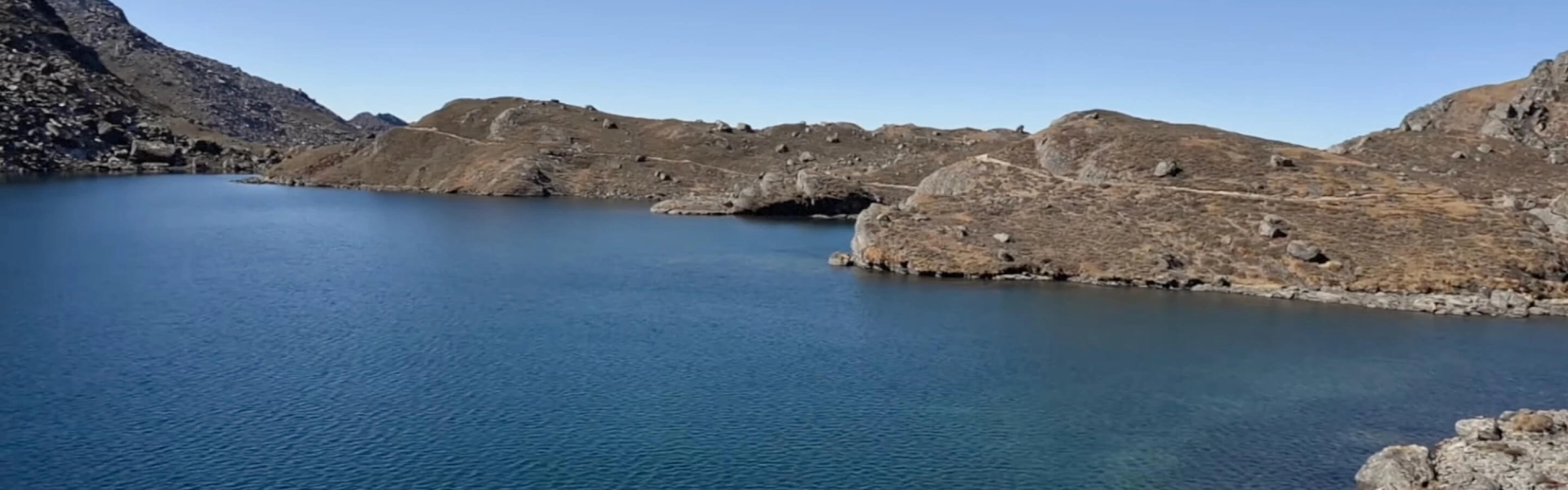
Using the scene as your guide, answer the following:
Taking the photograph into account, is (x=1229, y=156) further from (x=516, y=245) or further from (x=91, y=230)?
(x=91, y=230)

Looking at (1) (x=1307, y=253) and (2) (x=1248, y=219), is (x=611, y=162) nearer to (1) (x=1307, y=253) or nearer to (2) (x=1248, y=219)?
(2) (x=1248, y=219)

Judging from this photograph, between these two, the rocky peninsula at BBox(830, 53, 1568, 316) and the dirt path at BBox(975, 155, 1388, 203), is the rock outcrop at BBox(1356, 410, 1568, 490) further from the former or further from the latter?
the dirt path at BBox(975, 155, 1388, 203)

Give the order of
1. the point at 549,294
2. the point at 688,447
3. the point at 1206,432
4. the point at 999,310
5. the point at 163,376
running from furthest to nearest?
the point at 549,294, the point at 999,310, the point at 163,376, the point at 1206,432, the point at 688,447

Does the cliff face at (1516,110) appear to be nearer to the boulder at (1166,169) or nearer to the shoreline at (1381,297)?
the boulder at (1166,169)

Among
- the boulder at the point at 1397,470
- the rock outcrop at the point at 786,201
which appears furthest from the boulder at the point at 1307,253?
the rock outcrop at the point at 786,201

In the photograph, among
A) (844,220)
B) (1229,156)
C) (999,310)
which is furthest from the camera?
(844,220)

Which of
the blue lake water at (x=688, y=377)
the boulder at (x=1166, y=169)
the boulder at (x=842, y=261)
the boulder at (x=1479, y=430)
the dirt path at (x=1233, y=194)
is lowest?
the blue lake water at (x=688, y=377)

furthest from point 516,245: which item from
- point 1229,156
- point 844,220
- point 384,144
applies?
point 384,144

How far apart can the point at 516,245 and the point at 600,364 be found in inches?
2150

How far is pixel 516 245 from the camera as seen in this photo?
107500 mm

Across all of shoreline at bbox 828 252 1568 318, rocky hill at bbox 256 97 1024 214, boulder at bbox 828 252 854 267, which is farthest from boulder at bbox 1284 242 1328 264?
rocky hill at bbox 256 97 1024 214

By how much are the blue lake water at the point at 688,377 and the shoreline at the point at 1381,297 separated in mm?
1963

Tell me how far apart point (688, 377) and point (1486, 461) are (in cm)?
3256

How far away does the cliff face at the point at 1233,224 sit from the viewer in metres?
78.1
